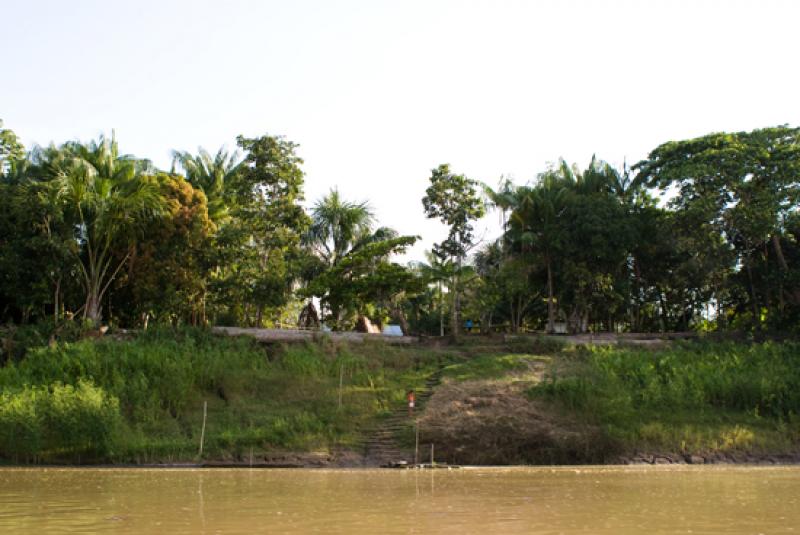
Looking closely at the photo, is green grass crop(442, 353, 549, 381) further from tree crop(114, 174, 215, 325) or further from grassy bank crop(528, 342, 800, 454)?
tree crop(114, 174, 215, 325)

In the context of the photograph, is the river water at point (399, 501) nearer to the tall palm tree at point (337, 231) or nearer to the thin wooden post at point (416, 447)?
the thin wooden post at point (416, 447)

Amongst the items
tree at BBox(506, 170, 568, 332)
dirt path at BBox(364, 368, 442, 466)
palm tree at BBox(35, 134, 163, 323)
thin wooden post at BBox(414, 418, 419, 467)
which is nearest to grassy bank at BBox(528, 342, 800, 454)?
dirt path at BBox(364, 368, 442, 466)

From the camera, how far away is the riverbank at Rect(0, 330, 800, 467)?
21.7 meters

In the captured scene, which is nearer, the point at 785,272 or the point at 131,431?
the point at 131,431

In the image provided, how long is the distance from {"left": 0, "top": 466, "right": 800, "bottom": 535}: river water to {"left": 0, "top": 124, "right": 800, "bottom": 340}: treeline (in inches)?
518

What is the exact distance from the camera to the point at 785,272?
32.2m

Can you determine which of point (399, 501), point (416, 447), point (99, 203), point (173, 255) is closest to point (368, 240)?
point (173, 255)

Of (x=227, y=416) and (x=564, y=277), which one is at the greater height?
(x=564, y=277)

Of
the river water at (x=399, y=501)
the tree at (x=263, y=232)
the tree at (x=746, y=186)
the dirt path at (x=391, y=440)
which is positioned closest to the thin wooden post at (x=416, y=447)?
the dirt path at (x=391, y=440)

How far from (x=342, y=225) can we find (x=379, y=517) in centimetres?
2876

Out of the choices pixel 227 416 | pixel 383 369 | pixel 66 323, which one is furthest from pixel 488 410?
pixel 66 323

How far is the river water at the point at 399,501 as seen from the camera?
1025 cm

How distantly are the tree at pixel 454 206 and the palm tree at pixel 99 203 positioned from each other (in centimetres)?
1075

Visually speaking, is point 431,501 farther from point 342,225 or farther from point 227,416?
point 342,225
